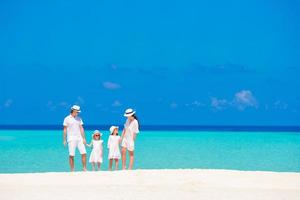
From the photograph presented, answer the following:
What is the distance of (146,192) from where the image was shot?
1089 cm

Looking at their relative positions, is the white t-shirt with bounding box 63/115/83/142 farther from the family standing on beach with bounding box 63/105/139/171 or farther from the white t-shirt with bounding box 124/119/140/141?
the white t-shirt with bounding box 124/119/140/141

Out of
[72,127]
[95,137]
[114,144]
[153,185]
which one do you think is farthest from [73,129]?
[153,185]

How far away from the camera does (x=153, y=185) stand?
39.0ft

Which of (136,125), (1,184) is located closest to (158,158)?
(136,125)

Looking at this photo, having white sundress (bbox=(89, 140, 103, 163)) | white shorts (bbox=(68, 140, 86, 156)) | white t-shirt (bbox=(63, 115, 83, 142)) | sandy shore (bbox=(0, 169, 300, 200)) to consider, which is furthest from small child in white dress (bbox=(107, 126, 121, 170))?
sandy shore (bbox=(0, 169, 300, 200))

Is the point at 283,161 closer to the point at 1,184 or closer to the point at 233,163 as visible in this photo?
the point at 233,163

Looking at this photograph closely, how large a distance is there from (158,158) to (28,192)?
44.4 ft

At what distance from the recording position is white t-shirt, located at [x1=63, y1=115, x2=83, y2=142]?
1391cm

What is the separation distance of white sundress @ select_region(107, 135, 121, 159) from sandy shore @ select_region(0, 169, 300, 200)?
1.71 metres

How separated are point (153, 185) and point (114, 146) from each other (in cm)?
302

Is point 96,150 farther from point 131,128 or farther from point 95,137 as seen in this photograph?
point 131,128

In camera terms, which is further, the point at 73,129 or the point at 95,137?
the point at 95,137

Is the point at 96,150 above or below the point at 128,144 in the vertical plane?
below

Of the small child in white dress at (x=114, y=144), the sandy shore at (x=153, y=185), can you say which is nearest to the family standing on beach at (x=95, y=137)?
the small child in white dress at (x=114, y=144)
